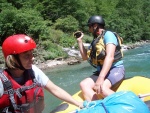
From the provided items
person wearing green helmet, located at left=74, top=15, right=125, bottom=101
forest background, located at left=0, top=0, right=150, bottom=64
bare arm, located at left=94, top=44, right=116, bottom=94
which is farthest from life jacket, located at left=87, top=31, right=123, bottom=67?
forest background, located at left=0, top=0, right=150, bottom=64

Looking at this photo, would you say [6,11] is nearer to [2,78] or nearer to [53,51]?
[53,51]

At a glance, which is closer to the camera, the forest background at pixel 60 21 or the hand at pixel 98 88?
the hand at pixel 98 88

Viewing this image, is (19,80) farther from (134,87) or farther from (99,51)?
(134,87)

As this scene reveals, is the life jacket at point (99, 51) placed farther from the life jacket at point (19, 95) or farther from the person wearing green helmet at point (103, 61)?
the life jacket at point (19, 95)

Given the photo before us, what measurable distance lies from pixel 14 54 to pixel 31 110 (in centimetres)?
56

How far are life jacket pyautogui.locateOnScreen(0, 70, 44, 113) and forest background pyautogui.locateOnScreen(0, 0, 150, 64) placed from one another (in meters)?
15.3

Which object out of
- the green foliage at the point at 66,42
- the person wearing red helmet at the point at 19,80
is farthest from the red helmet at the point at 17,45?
the green foliage at the point at 66,42

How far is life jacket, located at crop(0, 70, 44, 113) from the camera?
235 cm

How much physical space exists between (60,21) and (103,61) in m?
25.3

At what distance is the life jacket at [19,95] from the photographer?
235 centimetres

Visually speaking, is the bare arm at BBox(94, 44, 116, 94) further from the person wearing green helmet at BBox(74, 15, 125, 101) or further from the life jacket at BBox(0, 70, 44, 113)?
the life jacket at BBox(0, 70, 44, 113)

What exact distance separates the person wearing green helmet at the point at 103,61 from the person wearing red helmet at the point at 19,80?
2.45 ft

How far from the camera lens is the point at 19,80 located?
8.31 ft

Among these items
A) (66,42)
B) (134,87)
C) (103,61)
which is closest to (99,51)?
(103,61)
